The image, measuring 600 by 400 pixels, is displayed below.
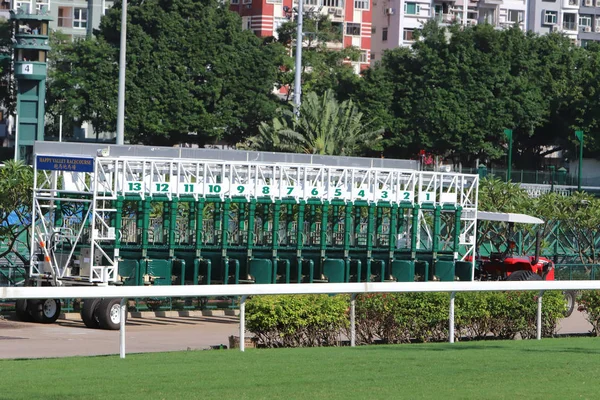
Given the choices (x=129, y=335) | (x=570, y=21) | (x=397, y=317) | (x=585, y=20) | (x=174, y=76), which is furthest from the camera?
(x=585, y=20)

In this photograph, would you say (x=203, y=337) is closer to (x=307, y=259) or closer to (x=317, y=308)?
(x=317, y=308)

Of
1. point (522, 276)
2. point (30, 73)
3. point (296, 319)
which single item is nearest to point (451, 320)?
point (296, 319)

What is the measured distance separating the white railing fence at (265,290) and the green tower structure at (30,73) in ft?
157

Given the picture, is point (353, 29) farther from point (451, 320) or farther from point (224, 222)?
point (451, 320)

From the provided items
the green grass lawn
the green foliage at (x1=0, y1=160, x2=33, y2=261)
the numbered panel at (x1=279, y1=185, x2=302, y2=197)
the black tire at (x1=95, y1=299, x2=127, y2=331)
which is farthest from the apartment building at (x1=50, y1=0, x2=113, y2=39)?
the green grass lawn

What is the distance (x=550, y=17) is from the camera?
90062mm

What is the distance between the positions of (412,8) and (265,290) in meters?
73.8

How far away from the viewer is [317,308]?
50.3ft

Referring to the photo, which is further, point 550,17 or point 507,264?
point 550,17

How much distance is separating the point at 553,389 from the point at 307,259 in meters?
15.3

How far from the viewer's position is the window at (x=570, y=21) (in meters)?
90.1

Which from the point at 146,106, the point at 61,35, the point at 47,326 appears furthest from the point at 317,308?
the point at 61,35

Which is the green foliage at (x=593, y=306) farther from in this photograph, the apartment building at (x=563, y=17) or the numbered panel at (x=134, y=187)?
the apartment building at (x=563, y=17)

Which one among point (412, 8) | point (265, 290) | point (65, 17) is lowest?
point (265, 290)
